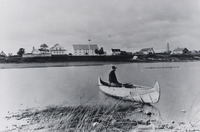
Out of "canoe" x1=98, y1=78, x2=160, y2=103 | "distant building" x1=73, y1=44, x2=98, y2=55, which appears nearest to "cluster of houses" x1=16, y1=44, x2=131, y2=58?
"distant building" x1=73, y1=44, x2=98, y2=55

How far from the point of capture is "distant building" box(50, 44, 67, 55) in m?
2.27

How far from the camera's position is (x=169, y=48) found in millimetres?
2658

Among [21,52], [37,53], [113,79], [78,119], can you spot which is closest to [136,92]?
[113,79]

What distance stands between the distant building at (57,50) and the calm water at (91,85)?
0.59 ft

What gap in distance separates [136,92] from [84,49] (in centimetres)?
87

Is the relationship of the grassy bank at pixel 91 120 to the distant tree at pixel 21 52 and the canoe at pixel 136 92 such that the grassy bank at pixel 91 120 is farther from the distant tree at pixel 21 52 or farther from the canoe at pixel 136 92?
the distant tree at pixel 21 52

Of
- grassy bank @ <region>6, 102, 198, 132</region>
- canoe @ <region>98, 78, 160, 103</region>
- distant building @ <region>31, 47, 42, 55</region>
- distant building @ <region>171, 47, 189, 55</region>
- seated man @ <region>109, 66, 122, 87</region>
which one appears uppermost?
distant building @ <region>31, 47, 42, 55</region>

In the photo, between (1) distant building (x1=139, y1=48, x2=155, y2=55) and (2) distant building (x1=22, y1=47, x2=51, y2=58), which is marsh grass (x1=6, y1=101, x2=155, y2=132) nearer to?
(2) distant building (x1=22, y1=47, x2=51, y2=58)

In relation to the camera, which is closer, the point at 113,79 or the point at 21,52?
the point at 21,52

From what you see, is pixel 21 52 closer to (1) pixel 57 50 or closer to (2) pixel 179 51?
(1) pixel 57 50

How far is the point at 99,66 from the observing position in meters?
2.50

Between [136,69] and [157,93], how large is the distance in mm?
374

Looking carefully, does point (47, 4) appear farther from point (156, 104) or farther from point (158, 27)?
point (156, 104)

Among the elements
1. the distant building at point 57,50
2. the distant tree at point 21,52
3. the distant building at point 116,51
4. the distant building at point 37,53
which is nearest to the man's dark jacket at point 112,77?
the distant building at point 116,51
